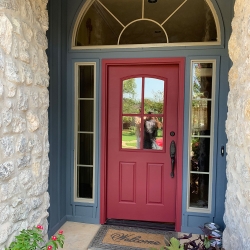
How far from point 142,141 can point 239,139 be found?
1.33 m

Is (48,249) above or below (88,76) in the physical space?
below

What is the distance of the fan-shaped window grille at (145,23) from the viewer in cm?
273

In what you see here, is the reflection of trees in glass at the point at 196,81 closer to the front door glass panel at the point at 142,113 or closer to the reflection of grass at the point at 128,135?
the front door glass panel at the point at 142,113

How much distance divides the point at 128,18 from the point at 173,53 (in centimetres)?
68

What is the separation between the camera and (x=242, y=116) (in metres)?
1.75

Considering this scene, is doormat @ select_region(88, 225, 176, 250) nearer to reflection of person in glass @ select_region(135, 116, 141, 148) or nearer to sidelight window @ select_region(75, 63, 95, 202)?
sidelight window @ select_region(75, 63, 95, 202)

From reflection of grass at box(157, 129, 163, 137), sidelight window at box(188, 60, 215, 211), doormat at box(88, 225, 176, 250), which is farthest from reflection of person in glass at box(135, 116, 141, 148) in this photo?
doormat at box(88, 225, 176, 250)

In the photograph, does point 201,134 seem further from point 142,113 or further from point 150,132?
point 142,113

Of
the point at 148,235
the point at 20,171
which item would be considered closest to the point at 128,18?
the point at 20,171

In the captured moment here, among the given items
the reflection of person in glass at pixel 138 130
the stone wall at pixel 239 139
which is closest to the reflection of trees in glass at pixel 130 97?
the reflection of person in glass at pixel 138 130

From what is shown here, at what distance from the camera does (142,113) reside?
2.96 meters

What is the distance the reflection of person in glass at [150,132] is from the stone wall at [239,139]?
0.93 metres

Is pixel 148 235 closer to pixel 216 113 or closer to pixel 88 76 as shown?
pixel 216 113

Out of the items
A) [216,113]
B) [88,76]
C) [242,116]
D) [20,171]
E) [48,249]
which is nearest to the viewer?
[48,249]
